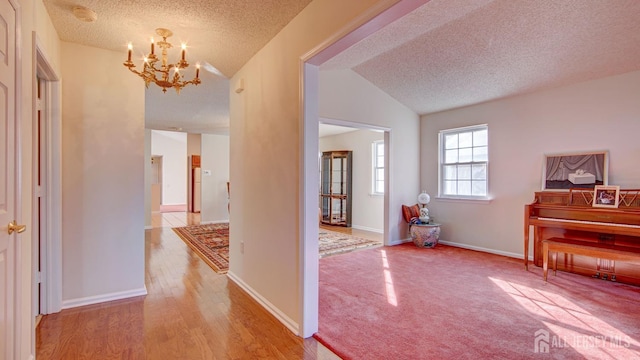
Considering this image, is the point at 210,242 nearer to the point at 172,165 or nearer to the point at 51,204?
the point at 51,204

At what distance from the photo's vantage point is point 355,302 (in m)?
2.89

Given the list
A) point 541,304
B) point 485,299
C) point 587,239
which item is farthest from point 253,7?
point 587,239

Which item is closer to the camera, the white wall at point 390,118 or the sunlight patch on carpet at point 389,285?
the sunlight patch on carpet at point 389,285

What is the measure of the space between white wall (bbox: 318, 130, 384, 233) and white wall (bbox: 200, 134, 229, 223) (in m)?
3.08

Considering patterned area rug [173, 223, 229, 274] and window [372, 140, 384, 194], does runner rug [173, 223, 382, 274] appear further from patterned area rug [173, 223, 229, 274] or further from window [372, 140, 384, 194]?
window [372, 140, 384, 194]

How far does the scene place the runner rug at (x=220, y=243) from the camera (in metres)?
4.46

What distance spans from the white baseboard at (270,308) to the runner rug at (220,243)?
65 cm

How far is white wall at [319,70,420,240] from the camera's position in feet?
15.6

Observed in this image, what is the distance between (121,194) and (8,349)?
173 cm

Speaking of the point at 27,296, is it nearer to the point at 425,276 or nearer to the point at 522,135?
the point at 425,276

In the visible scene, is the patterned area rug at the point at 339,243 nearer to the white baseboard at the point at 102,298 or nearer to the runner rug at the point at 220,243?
the runner rug at the point at 220,243

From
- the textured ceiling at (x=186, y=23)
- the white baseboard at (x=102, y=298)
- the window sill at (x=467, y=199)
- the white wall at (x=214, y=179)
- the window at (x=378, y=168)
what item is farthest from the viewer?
the white wall at (x=214, y=179)

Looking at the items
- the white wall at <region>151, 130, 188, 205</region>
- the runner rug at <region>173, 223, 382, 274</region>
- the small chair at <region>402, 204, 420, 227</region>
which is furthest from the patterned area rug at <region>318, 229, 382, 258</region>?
the white wall at <region>151, 130, 188, 205</region>

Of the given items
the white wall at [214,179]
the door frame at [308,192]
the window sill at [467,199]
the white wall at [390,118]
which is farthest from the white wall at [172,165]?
the door frame at [308,192]
